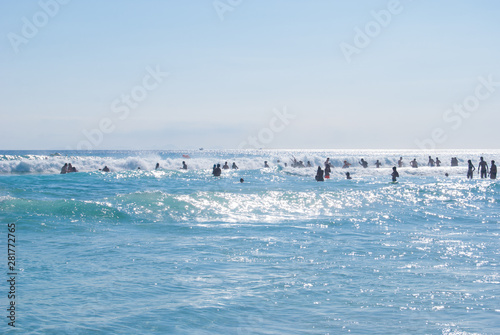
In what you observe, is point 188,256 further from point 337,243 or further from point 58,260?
point 337,243

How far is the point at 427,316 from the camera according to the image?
6.69 meters

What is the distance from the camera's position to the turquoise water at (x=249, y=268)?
21.5 feet

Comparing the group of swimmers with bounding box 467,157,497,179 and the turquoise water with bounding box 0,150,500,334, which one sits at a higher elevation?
the group of swimmers with bounding box 467,157,497,179

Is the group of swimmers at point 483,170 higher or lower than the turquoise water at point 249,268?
higher

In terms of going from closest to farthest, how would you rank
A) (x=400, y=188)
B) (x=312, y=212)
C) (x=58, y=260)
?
(x=58, y=260)
(x=312, y=212)
(x=400, y=188)

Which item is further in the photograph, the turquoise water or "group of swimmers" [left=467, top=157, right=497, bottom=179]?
"group of swimmers" [left=467, top=157, right=497, bottom=179]

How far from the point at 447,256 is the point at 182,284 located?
6530 millimetres

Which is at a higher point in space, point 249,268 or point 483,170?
point 483,170

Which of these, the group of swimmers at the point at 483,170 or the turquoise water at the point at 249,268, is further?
the group of swimmers at the point at 483,170

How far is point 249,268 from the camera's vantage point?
31.0ft

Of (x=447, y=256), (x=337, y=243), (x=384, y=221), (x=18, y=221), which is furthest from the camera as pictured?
(x=384, y=221)

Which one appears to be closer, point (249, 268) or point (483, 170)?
point (249, 268)

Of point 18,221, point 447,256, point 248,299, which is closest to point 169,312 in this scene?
point 248,299

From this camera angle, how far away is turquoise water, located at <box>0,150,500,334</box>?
6543 mm
